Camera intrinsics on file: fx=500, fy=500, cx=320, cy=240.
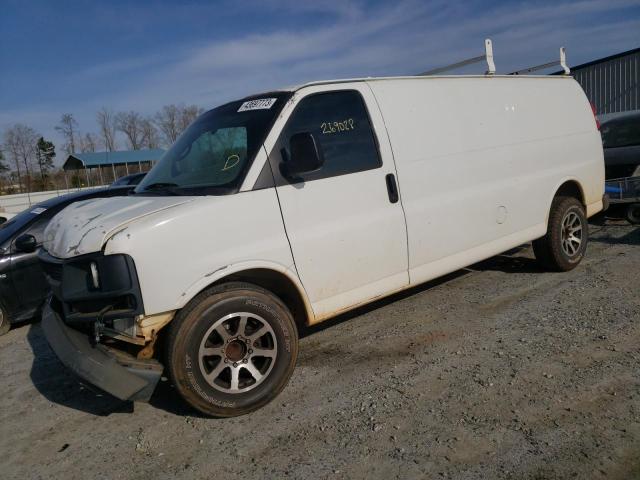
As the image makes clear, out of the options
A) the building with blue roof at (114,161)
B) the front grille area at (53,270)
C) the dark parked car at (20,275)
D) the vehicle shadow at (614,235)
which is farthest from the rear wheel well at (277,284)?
the building with blue roof at (114,161)

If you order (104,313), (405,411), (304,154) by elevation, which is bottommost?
(405,411)

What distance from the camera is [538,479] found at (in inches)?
96.7

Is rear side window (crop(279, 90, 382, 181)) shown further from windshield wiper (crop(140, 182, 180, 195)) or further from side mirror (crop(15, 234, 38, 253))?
side mirror (crop(15, 234, 38, 253))

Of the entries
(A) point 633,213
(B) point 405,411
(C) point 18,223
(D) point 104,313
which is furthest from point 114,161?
(B) point 405,411

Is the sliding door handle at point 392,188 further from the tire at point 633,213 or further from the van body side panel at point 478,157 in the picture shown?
the tire at point 633,213

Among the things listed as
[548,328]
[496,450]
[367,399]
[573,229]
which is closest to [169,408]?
[367,399]

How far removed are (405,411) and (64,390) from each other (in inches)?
110

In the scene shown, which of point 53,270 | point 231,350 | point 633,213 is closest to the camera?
point 231,350

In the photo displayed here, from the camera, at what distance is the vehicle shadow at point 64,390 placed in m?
3.71

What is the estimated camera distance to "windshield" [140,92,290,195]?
3521 mm

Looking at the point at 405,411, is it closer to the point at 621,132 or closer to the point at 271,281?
the point at 271,281

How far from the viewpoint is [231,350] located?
3309 mm

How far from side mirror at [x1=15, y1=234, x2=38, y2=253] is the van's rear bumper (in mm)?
2950

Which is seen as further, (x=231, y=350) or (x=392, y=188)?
(x=392, y=188)
